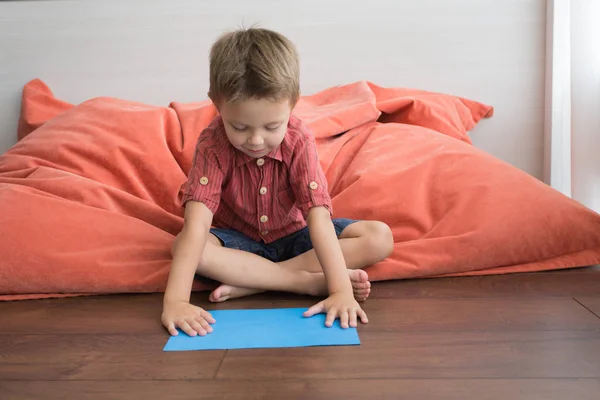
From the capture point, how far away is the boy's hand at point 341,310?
40.0 inches

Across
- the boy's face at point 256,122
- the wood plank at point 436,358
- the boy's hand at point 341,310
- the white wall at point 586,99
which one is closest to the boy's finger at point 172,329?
the wood plank at point 436,358

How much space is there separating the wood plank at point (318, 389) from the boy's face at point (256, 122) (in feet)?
1.37

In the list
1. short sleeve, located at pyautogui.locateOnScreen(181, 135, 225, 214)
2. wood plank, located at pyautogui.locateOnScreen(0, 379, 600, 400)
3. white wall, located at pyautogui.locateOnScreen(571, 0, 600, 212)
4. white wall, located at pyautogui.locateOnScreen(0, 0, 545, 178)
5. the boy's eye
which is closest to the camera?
wood plank, located at pyautogui.locateOnScreen(0, 379, 600, 400)

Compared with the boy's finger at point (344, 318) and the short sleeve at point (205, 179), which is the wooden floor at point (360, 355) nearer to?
the boy's finger at point (344, 318)

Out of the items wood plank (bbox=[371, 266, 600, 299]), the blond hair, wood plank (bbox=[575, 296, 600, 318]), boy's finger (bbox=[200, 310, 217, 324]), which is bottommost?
wood plank (bbox=[371, 266, 600, 299])

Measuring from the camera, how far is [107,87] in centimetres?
204

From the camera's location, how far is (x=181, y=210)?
5.00 feet

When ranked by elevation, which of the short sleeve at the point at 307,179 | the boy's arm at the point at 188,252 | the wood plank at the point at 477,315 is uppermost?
the short sleeve at the point at 307,179

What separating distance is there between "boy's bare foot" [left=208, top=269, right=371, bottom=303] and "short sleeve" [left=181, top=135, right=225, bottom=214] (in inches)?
6.1

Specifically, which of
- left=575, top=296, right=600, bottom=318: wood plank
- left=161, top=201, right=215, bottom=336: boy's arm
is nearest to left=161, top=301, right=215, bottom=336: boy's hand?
left=161, top=201, right=215, bottom=336: boy's arm

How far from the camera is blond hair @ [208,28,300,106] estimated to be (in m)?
1.00

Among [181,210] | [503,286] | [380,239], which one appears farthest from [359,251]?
[181,210]

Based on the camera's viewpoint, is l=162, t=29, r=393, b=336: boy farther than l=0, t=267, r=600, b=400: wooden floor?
Yes

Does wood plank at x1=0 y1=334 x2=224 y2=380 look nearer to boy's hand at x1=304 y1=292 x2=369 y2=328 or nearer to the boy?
the boy
